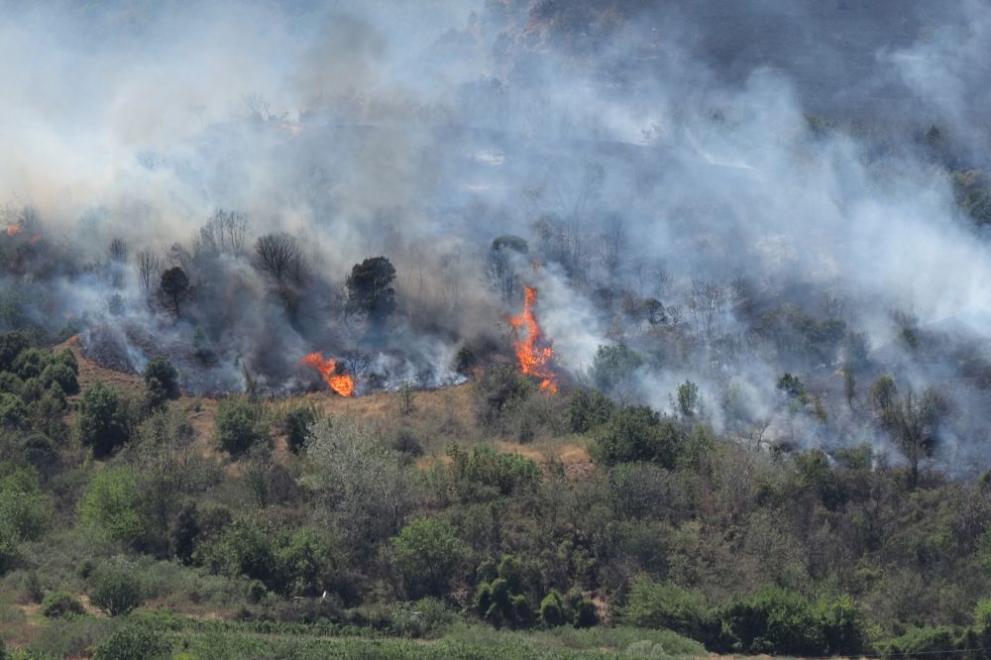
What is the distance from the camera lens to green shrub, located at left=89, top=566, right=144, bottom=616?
172 ft

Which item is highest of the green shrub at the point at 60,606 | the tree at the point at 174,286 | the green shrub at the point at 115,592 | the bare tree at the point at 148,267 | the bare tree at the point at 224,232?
the bare tree at the point at 224,232

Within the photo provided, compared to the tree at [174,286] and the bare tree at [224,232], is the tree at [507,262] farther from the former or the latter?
the tree at [174,286]

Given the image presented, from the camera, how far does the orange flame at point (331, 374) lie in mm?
77125

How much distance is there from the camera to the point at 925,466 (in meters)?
66.9

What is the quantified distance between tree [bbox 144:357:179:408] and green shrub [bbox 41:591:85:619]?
21490 mm

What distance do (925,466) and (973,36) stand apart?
212 feet

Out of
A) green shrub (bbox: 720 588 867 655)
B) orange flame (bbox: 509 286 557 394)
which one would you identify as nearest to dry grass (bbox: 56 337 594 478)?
orange flame (bbox: 509 286 557 394)

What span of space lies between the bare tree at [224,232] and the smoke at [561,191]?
82 cm

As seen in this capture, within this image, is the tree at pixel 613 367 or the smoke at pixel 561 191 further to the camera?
the smoke at pixel 561 191

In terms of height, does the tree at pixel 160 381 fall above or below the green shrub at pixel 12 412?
above

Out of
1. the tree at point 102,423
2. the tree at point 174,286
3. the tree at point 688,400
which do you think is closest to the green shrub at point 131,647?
the tree at point 102,423

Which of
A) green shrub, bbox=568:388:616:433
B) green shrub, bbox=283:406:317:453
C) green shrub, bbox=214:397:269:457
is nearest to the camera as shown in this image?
green shrub, bbox=283:406:317:453

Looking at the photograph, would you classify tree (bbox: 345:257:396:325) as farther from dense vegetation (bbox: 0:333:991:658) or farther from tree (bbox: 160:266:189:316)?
dense vegetation (bbox: 0:333:991:658)

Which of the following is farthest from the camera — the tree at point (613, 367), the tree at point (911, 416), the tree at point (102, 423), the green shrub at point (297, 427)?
the tree at point (613, 367)
